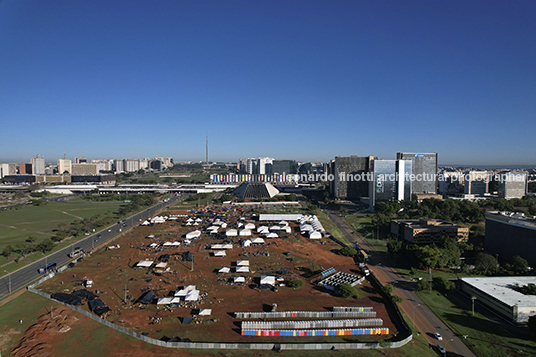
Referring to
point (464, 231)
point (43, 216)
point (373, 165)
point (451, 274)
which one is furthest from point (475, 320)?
point (43, 216)

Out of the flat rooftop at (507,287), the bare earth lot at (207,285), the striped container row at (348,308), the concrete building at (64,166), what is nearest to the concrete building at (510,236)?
the flat rooftop at (507,287)

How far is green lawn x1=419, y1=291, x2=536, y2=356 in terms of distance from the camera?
13.0m

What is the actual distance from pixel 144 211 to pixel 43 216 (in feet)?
42.5

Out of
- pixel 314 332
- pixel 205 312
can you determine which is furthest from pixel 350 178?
pixel 205 312

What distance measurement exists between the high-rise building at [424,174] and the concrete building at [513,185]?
41.8 feet

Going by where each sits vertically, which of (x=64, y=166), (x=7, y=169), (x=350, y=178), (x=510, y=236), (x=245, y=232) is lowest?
(x=245, y=232)

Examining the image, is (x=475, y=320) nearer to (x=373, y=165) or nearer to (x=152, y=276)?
(x=152, y=276)

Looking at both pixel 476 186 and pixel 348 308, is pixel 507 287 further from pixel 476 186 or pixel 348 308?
pixel 476 186

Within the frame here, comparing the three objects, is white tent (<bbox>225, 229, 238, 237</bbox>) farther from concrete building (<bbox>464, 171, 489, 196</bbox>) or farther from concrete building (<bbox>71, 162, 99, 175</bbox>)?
concrete building (<bbox>71, 162, 99, 175</bbox>)

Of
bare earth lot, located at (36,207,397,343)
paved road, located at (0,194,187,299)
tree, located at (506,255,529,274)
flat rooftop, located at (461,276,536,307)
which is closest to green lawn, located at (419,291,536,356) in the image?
flat rooftop, located at (461,276,536,307)

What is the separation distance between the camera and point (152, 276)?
2027 centimetres

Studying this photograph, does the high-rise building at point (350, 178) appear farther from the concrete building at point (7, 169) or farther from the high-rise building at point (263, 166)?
the concrete building at point (7, 169)

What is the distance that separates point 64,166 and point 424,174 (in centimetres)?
11255

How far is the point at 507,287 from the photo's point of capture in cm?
1791
